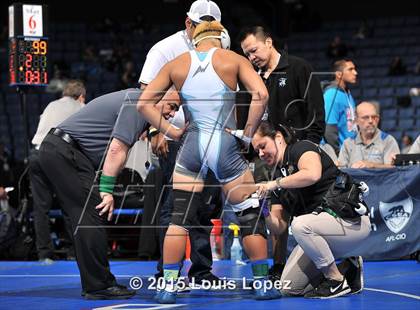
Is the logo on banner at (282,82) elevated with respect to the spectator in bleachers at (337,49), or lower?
lower

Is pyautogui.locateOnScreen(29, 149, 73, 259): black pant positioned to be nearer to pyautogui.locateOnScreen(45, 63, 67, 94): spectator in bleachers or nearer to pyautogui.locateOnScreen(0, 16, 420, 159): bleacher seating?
pyautogui.locateOnScreen(0, 16, 420, 159): bleacher seating

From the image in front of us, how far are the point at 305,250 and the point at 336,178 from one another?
475mm

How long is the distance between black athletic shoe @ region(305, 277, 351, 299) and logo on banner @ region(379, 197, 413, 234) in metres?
2.37

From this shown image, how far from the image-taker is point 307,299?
4762 millimetres

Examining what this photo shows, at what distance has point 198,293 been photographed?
16.3 ft

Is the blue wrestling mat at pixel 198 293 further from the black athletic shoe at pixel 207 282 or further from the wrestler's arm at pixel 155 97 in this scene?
the wrestler's arm at pixel 155 97

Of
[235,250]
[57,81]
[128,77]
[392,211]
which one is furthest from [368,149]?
[57,81]

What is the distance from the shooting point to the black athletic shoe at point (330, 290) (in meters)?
4.82

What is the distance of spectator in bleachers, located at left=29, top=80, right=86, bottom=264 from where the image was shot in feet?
24.6

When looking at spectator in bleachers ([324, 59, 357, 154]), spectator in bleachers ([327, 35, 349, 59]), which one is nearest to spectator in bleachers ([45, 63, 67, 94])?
spectator in bleachers ([327, 35, 349, 59])

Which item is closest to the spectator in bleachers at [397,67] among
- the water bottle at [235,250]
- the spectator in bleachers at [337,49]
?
the spectator in bleachers at [337,49]

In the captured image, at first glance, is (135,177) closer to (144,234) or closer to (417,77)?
(144,234)

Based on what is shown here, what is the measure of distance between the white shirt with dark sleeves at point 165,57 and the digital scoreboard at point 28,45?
310 cm

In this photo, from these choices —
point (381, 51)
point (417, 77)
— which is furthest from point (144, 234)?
point (381, 51)
